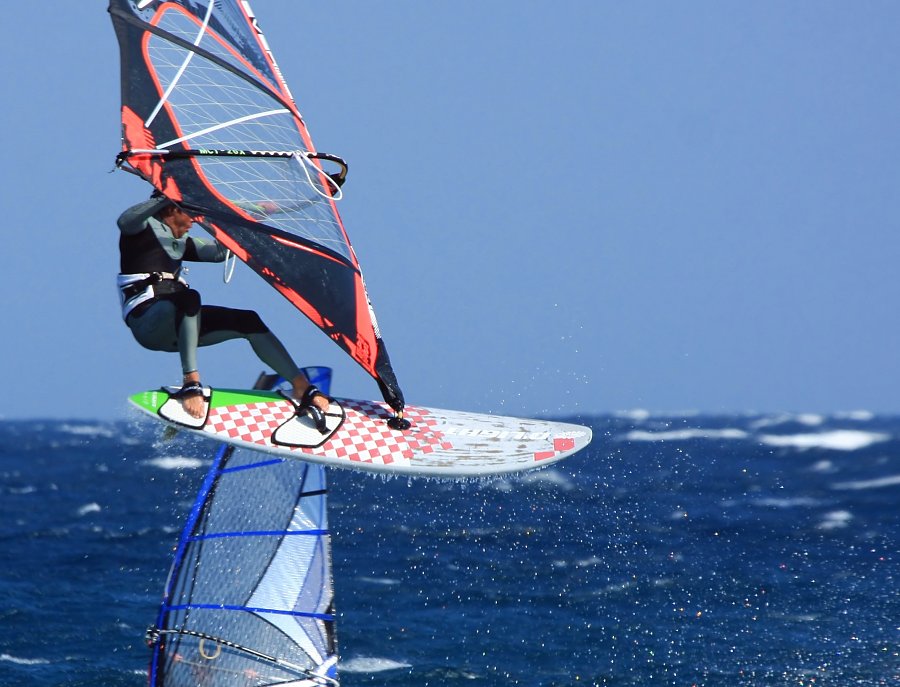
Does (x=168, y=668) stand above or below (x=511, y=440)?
below

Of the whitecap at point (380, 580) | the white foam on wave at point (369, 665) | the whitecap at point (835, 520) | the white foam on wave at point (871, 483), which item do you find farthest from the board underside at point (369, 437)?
the white foam on wave at point (871, 483)

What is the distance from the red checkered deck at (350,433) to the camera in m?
10.4

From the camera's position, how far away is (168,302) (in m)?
10.2

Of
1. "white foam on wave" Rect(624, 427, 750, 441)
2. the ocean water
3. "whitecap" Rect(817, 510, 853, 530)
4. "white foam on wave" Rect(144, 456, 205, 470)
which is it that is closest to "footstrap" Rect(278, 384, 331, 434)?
the ocean water

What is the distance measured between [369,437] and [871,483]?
30.1 metres

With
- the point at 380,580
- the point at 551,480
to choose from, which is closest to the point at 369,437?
the point at 380,580

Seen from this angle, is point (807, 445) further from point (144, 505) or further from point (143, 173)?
point (143, 173)

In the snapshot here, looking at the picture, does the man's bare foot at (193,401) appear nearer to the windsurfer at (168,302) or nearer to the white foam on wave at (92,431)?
the windsurfer at (168,302)

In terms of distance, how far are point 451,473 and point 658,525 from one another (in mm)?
19592

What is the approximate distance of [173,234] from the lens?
10461 millimetres

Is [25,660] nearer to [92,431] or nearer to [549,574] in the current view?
[549,574]

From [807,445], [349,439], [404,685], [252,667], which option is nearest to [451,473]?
[349,439]

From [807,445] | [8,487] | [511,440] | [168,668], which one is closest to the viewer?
[511,440]

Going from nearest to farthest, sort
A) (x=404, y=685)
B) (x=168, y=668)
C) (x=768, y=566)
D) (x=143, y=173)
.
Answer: (x=143, y=173)
(x=168, y=668)
(x=404, y=685)
(x=768, y=566)
